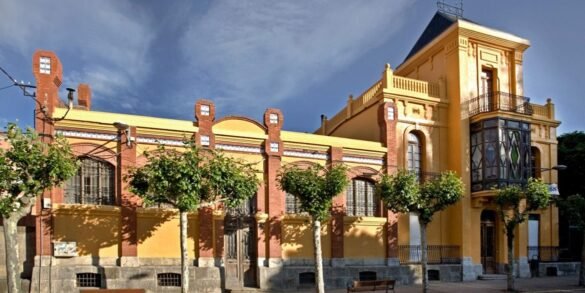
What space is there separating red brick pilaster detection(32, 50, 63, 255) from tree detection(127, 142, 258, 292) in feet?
11.2

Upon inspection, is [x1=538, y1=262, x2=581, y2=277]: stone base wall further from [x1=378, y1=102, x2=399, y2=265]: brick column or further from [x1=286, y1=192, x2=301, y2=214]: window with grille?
[x1=286, y1=192, x2=301, y2=214]: window with grille

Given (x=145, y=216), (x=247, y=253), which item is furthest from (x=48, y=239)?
(x=247, y=253)

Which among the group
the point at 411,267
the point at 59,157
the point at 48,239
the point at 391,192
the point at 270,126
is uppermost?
the point at 270,126

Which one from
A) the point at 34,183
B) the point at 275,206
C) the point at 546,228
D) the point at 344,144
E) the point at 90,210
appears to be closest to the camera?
the point at 34,183

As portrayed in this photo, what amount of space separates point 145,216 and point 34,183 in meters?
5.63

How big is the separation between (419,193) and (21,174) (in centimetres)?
1358

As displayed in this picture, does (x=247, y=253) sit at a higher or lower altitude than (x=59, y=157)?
lower

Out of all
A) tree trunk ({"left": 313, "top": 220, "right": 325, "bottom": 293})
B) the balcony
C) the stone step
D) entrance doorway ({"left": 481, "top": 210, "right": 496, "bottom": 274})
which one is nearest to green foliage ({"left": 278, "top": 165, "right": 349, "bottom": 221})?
tree trunk ({"left": 313, "top": 220, "right": 325, "bottom": 293})

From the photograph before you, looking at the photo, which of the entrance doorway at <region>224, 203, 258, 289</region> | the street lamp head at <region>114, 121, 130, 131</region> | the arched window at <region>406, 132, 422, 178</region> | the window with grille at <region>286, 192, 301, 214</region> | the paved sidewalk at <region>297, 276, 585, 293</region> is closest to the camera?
the street lamp head at <region>114, 121, 130, 131</region>

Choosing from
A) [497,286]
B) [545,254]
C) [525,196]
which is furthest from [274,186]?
[545,254]

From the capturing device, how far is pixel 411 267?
22594 millimetres

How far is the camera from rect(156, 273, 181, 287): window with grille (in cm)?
1838

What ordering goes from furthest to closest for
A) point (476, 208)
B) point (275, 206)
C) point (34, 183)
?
point (476, 208), point (275, 206), point (34, 183)

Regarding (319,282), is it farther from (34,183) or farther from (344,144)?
(34,183)
